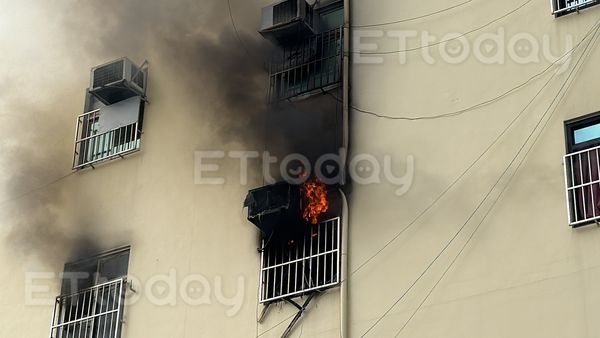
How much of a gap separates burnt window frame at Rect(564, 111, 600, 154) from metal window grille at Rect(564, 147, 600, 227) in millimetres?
117

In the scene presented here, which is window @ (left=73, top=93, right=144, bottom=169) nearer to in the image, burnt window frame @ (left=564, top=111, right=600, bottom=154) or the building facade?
the building facade

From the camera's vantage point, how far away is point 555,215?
11422 mm

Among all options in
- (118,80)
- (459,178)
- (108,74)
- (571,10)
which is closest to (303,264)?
(459,178)

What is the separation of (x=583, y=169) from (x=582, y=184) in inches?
7.2

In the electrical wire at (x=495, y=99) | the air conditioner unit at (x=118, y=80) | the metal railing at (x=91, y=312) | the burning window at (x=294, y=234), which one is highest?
the air conditioner unit at (x=118, y=80)

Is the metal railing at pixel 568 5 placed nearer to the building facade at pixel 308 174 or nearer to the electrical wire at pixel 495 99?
the building facade at pixel 308 174

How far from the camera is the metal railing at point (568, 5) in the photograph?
12218 mm

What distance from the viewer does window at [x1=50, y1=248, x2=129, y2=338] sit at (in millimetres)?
14875

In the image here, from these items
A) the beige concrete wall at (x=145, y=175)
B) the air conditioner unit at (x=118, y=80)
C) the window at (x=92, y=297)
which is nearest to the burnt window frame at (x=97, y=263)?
the window at (x=92, y=297)

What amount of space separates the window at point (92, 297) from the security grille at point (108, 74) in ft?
8.53

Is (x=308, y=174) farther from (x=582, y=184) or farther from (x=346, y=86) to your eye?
(x=582, y=184)

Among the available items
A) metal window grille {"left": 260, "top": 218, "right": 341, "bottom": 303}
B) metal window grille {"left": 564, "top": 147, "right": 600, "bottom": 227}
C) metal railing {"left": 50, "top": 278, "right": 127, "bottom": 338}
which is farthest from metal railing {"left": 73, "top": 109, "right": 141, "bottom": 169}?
metal window grille {"left": 564, "top": 147, "right": 600, "bottom": 227}

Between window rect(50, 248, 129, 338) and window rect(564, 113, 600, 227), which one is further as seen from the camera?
Result: window rect(50, 248, 129, 338)

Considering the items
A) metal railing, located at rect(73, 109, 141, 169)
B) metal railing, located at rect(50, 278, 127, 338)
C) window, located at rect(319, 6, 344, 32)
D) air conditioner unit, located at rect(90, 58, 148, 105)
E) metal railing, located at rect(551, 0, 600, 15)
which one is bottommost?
metal railing, located at rect(50, 278, 127, 338)
